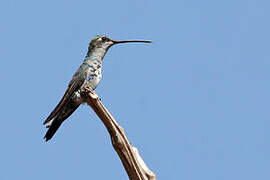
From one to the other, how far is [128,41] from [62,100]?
1.63 metres

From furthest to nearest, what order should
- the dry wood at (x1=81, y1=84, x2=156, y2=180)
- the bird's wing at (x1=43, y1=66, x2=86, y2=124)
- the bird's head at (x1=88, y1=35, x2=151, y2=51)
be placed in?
the bird's head at (x1=88, y1=35, x2=151, y2=51) → the bird's wing at (x1=43, y1=66, x2=86, y2=124) → the dry wood at (x1=81, y1=84, x2=156, y2=180)

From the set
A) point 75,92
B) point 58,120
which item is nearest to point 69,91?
point 75,92

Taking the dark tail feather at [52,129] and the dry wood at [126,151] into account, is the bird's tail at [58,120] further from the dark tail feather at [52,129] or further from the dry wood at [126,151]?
the dry wood at [126,151]

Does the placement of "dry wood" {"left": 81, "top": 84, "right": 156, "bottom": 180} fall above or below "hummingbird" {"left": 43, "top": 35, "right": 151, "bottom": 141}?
below

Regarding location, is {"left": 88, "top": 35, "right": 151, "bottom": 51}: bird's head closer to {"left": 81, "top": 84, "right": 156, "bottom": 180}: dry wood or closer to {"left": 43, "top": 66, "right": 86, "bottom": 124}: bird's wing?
{"left": 43, "top": 66, "right": 86, "bottom": 124}: bird's wing

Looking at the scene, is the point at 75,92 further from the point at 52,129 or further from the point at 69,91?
the point at 52,129

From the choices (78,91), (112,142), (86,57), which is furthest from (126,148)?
(86,57)

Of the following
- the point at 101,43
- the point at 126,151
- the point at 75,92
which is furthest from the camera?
the point at 101,43

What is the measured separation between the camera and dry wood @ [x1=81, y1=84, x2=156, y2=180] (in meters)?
6.38

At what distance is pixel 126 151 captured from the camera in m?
6.49

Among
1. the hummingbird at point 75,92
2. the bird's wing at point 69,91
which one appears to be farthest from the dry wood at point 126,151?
the bird's wing at point 69,91

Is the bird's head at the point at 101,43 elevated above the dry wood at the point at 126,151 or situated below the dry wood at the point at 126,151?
above

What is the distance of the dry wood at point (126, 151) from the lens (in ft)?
20.9

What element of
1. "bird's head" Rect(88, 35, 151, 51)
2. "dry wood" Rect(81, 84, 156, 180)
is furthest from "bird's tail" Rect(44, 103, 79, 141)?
"dry wood" Rect(81, 84, 156, 180)
